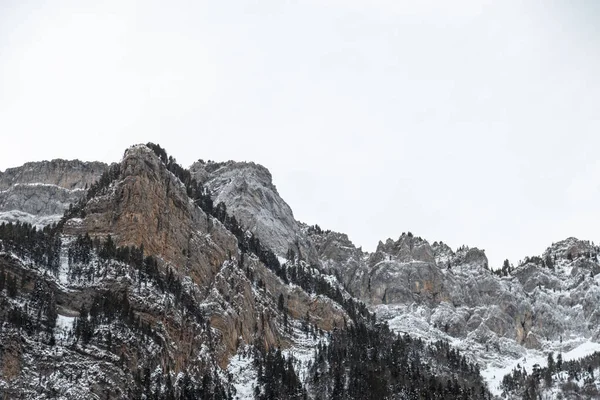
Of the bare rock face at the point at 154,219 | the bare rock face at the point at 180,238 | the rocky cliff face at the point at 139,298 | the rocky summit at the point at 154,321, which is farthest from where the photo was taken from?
the bare rock face at the point at 154,219

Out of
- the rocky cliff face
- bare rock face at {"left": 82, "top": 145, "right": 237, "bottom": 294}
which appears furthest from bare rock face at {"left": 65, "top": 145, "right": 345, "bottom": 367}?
the rocky cliff face

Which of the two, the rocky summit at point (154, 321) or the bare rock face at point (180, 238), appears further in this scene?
the bare rock face at point (180, 238)

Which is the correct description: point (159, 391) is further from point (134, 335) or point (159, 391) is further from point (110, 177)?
point (110, 177)

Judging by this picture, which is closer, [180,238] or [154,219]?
[154,219]

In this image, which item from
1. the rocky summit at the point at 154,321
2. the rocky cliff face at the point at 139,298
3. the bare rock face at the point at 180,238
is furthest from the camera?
the bare rock face at the point at 180,238

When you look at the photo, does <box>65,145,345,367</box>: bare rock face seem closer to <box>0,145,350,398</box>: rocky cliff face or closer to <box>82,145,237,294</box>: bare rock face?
<box>82,145,237,294</box>: bare rock face

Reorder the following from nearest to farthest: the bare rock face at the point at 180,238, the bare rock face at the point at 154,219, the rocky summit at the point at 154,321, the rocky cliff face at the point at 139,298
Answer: the rocky cliff face at the point at 139,298
the rocky summit at the point at 154,321
the bare rock face at the point at 180,238
the bare rock face at the point at 154,219

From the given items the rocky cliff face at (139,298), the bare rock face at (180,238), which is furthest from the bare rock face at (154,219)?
the rocky cliff face at (139,298)

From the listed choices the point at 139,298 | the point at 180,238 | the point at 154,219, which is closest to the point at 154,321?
the point at 139,298

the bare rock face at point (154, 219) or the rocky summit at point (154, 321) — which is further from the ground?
the bare rock face at point (154, 219)

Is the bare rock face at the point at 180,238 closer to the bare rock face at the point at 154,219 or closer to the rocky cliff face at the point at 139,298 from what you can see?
the bare rock face at the point at 154,219

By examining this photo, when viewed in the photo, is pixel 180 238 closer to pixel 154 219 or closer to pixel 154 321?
pixel 154 219

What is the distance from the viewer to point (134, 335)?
135m

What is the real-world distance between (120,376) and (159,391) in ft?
26.6
